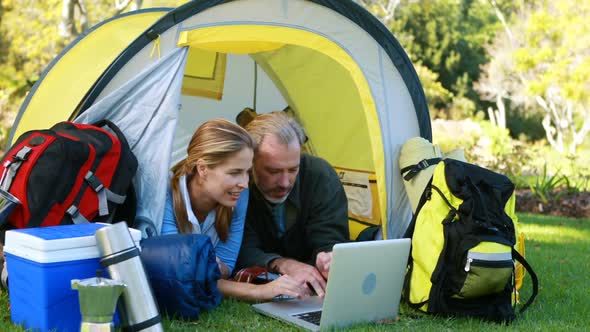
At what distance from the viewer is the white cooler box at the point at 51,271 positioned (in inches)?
88.1

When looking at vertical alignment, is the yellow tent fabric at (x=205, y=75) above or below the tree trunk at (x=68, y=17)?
below

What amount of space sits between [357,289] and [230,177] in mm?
694

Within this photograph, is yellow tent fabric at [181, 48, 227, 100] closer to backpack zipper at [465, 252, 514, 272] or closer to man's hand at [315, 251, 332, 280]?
man's hand at [315, 251, 332, 280]

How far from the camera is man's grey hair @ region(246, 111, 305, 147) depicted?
120 inches

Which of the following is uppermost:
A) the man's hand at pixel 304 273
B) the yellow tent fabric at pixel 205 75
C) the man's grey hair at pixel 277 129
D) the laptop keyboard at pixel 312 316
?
the yellow tent fabric at pixel 205 75

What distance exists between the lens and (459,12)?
23.1 metres

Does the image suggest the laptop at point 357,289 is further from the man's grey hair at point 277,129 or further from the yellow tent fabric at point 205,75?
the yellow tent fabric at point 205,75

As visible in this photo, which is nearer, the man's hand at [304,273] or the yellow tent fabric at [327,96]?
the man's hand at [304,273]

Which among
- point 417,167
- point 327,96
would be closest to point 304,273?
point 417,167

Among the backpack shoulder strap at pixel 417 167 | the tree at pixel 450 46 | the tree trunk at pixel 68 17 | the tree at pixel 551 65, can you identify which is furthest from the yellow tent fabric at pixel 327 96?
the tree at pixel 450 46

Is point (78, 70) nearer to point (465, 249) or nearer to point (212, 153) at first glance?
point (212, 153)

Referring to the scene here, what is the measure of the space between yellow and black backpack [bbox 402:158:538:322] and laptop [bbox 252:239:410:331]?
0.22m

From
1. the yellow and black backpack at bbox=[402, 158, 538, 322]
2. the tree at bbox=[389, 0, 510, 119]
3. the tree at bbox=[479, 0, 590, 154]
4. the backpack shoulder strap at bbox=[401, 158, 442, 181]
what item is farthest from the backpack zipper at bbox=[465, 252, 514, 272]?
the tree at bbox=[389, 0, 510, 119]

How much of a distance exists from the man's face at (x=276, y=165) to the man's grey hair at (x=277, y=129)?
0.02 meters
